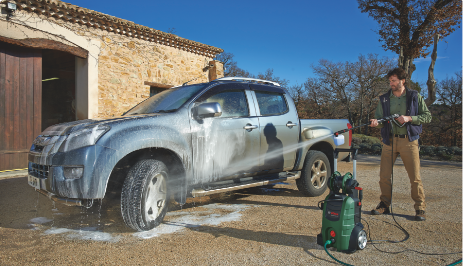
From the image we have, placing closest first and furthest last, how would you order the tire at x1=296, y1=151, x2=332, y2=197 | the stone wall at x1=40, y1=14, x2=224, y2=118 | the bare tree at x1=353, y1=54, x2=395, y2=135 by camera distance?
the tire at x1=296, y1=151, x2=332, y2=197
the stone wall at x1=40, y1=14, x2=224, y2=118
the bare tree at x1=353, y1=54, x2=395, y2=135

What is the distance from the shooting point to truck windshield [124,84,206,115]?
3.96 m

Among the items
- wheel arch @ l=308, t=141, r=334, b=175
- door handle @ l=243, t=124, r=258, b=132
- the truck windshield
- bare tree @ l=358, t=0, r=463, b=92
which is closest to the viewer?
the truck windshield

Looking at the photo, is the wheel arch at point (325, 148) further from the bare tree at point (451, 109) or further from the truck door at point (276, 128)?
the bare tree at point (451, 109)

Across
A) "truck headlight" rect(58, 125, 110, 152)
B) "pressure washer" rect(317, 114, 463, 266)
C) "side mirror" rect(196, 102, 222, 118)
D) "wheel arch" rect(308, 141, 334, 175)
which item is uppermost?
"side mirror" rect(196, 102, 222, 118)

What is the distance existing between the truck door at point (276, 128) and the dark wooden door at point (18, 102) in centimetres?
626

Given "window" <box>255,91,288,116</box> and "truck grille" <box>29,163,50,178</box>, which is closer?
"truck grille" <box>29,163,50,178</box>

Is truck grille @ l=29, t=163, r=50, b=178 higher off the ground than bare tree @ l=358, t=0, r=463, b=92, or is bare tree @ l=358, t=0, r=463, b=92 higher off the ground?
bare tree @ l=358, t=0, r=463, b=92

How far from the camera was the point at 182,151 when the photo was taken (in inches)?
142

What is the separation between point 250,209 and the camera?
14.6 feet

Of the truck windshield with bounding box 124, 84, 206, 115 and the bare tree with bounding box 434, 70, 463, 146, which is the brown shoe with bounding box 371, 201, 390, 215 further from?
the bare tree with bounding box 434, 70, 463, 146

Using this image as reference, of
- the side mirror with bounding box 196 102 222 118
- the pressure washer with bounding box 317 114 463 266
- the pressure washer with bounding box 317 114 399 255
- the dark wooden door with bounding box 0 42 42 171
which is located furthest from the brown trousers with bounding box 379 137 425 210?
the dark wooden door with bounding box 0 42 42 171

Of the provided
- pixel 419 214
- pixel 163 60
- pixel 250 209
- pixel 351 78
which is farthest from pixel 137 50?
pixel 351 78

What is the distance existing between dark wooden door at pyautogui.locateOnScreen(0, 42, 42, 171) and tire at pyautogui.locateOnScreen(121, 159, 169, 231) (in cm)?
589

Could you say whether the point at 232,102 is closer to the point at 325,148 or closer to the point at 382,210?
the point at 325,148
